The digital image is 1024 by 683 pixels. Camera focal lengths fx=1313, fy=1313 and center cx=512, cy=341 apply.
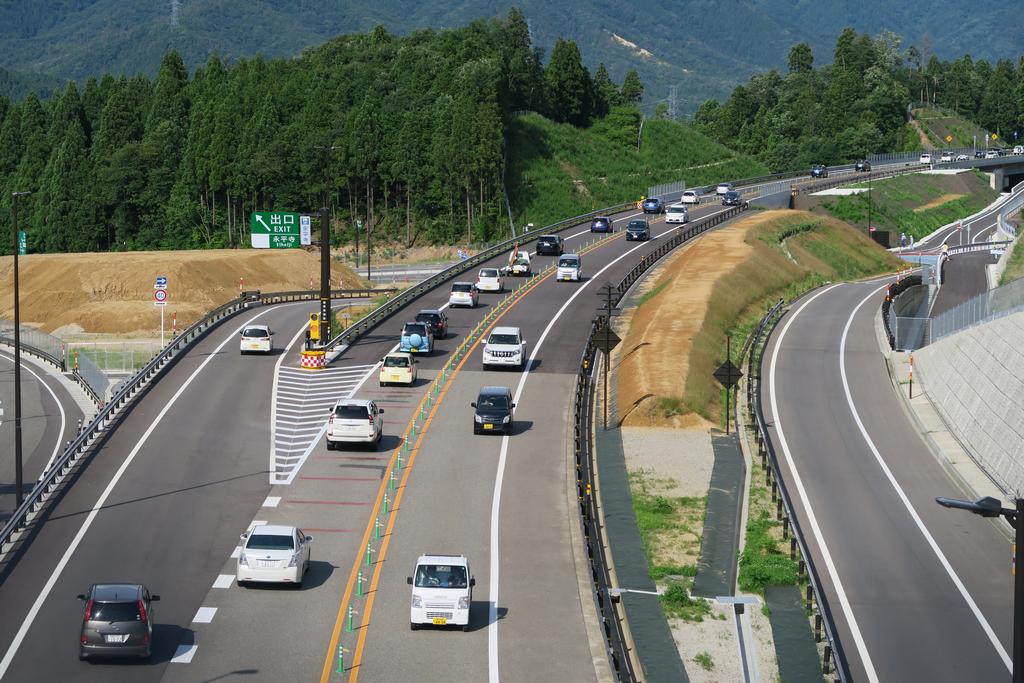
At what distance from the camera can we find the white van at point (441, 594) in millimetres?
31109

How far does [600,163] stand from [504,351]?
114m

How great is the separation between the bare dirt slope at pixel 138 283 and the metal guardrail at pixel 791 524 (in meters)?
53.5

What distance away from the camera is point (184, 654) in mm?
29938

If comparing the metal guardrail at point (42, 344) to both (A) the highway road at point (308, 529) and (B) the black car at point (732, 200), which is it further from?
(B) the black car at point (732, 200)

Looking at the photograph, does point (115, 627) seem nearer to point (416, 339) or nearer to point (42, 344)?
point (416, 339)

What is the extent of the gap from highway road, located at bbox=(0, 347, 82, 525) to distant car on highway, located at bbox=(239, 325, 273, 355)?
9441 mm

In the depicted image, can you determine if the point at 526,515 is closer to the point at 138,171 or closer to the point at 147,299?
the point at 147,299

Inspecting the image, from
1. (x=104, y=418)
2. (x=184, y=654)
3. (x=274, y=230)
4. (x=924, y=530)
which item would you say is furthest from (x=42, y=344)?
(x=924, y=530)

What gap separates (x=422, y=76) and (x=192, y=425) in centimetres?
11785

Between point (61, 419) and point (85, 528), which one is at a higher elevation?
point (85, 528)

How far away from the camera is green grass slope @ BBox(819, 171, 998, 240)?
141m

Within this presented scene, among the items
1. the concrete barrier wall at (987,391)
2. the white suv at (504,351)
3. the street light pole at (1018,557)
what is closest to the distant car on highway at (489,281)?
the white suv at (504,351)

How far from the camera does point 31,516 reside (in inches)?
1590

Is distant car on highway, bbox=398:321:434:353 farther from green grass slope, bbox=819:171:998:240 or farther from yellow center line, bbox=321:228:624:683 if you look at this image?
green grass slope, bbox=819:171:998:240
